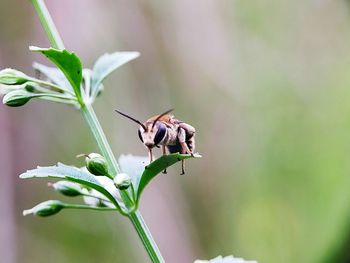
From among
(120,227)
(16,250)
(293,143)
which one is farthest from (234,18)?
(16,250)

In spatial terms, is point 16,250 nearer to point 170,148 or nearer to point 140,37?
point 140,37

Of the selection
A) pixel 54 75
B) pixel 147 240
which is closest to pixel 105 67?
pixel 54 75

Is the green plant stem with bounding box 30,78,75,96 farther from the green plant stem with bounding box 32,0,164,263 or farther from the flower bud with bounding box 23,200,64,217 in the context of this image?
the flower bud with bounding box 23,200,64,217

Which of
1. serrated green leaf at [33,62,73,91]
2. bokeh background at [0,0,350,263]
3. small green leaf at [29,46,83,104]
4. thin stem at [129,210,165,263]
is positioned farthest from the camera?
bokeh background at [0,0,350,263]

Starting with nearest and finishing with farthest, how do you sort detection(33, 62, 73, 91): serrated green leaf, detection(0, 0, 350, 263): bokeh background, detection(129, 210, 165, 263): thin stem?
1. detection(129, 210, 165, 263): thin stem
2. detection(33, 62, 73, 91): serrated green leaf
3. detection(0, 0, 350, 263): bokeh background

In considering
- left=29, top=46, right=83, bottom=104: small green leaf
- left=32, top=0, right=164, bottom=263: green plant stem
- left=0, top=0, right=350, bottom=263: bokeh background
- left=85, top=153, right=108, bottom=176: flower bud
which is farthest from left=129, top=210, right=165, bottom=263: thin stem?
left=0, top=0, right=350, bottom=263: bokeh background
